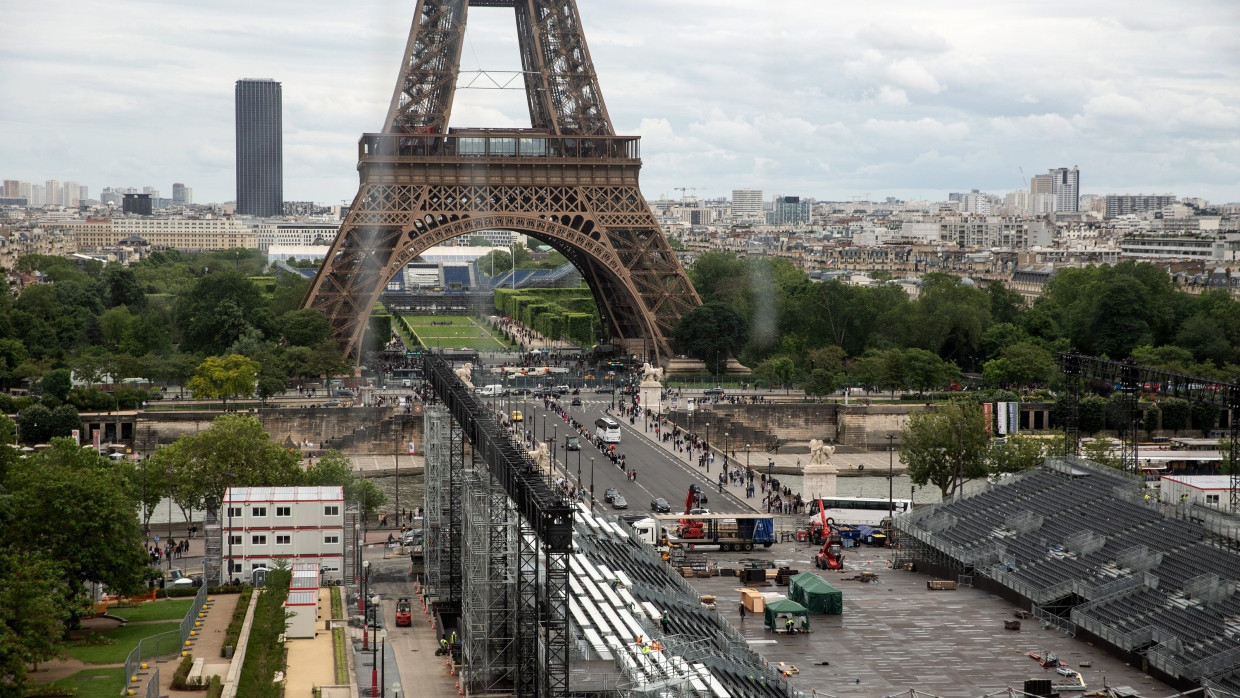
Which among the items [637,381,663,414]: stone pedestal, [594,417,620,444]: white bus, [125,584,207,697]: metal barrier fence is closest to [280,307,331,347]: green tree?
[594,417,620,444]: white bus

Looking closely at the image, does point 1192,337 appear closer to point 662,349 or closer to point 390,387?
point 662,349

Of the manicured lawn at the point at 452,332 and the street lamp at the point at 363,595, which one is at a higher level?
the manicured lawn at the point at 452,332

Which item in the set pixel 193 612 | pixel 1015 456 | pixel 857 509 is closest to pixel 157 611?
pixel 193 612

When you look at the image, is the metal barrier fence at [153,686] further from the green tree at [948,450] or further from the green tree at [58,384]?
the green tree at [58,384]

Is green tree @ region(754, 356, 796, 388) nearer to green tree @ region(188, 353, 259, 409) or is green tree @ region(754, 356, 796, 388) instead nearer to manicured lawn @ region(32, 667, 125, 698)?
green tree @ region(188, 353, 259, 409)

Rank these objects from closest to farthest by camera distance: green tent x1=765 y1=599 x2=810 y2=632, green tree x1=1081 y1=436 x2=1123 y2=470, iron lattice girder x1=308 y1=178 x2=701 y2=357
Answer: green tent x1=765 y1=599 x2=810 y2=632, green tree x1=1081 y1=436 x2=1123 y2=470, iron lattice girder x1=308 y1=178 x2=701 y2=357

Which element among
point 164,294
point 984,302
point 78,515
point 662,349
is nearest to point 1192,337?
point 984,302

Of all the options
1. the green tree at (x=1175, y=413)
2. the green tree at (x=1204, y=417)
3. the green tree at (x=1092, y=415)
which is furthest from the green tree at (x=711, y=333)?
the green tree at (x=1204, y=417)
